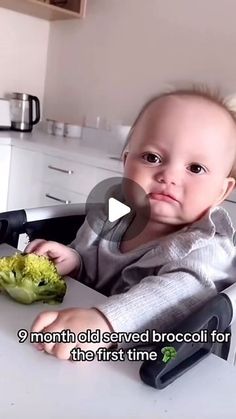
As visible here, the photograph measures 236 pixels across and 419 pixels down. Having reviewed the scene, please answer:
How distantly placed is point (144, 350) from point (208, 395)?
79 mm

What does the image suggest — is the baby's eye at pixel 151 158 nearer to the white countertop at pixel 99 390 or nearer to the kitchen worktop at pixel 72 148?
the white countertop at pixel 99 390

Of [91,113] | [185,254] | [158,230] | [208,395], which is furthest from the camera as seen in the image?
[91,113]

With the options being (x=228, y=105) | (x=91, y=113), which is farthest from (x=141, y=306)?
(x=91, y=113)

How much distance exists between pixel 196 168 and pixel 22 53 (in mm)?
1953

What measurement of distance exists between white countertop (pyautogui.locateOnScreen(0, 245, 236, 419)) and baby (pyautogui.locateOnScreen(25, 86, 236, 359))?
0.23 feet

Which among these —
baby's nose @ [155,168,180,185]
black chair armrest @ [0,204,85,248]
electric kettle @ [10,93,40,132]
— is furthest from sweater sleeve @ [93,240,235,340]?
electric kettle @ [10,93,40,132]

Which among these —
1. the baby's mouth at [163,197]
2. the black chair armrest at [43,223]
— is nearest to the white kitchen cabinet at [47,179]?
the black chair armrest at [43,223]

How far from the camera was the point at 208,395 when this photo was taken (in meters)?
0.42

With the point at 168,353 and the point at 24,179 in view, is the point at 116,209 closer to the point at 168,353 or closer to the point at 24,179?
the point at 168,353

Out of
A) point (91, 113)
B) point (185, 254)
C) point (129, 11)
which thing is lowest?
point (91, 113)

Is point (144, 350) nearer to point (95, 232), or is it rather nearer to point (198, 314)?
point (198, 314)

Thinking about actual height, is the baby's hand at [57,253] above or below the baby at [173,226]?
below

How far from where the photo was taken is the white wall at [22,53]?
2.25 meters

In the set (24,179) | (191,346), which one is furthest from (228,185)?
(24,179)
